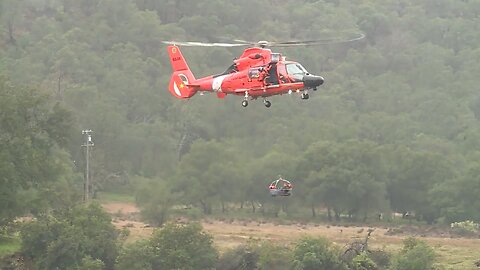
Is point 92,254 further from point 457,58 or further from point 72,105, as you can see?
point 457,58

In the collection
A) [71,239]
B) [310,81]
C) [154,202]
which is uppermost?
[310,81]

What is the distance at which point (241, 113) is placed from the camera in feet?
350

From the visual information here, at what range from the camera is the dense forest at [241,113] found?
7625cm

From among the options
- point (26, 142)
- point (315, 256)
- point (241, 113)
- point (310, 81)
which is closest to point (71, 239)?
point (26, 142)

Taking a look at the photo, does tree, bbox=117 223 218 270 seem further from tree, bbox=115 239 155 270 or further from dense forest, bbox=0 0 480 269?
dense forest, bbox=0 0 480 269

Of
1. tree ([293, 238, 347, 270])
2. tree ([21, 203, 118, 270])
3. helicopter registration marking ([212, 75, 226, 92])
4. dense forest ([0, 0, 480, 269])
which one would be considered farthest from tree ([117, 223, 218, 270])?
helicopter registration marking ([212, 75, 226, 92])

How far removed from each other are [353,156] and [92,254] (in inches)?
1388

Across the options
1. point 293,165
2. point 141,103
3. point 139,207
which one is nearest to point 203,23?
point 141,103

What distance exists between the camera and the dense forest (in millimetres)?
76250

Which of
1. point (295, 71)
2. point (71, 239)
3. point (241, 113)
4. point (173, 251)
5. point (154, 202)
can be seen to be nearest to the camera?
point (295, 71)

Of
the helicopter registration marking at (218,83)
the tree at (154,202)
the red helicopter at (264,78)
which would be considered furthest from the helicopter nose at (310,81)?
the tree at (154,202)

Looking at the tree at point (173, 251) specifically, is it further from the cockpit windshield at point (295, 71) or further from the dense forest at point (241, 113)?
the cockpit windshield at point (295, 71)

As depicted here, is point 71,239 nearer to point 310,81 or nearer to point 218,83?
point 218,83

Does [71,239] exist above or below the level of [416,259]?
above
